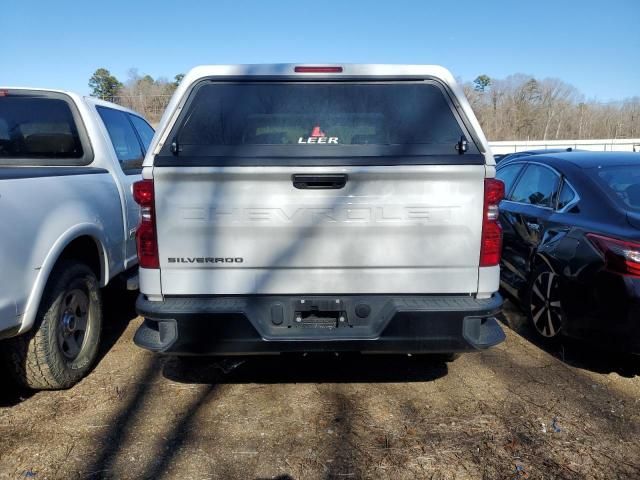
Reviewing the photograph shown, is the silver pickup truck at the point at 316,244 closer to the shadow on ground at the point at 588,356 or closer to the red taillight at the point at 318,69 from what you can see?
the red taillight at the point at 318,69

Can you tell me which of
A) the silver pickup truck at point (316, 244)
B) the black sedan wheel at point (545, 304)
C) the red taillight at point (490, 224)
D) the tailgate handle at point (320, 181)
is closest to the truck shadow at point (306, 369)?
the silver pickup truck at point (316, 244)

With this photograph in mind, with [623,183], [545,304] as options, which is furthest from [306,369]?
[623,183]

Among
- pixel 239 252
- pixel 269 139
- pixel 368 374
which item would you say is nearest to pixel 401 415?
pixel 368 374

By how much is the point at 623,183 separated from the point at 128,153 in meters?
4.56

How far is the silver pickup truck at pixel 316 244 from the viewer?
2633mm

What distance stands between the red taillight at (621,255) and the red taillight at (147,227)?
2950 mm

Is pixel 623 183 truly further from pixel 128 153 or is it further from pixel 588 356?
pixel 128 153

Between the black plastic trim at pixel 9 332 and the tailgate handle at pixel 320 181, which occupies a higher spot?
the tailgate handle at pixel 320 181

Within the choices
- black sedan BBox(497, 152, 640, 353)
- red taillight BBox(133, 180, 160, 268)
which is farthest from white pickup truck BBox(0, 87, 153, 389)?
black sedan BBox(497, 152, 640, 353)

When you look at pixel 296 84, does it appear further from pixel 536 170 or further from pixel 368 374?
pixel 536 170

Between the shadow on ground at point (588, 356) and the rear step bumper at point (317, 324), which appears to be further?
the shadow on ground at point (588, 356)

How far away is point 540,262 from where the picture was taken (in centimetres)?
428

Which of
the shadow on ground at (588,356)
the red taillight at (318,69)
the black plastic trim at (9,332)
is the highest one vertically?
the red taillight at (318,69)

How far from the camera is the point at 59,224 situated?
3.09 m
